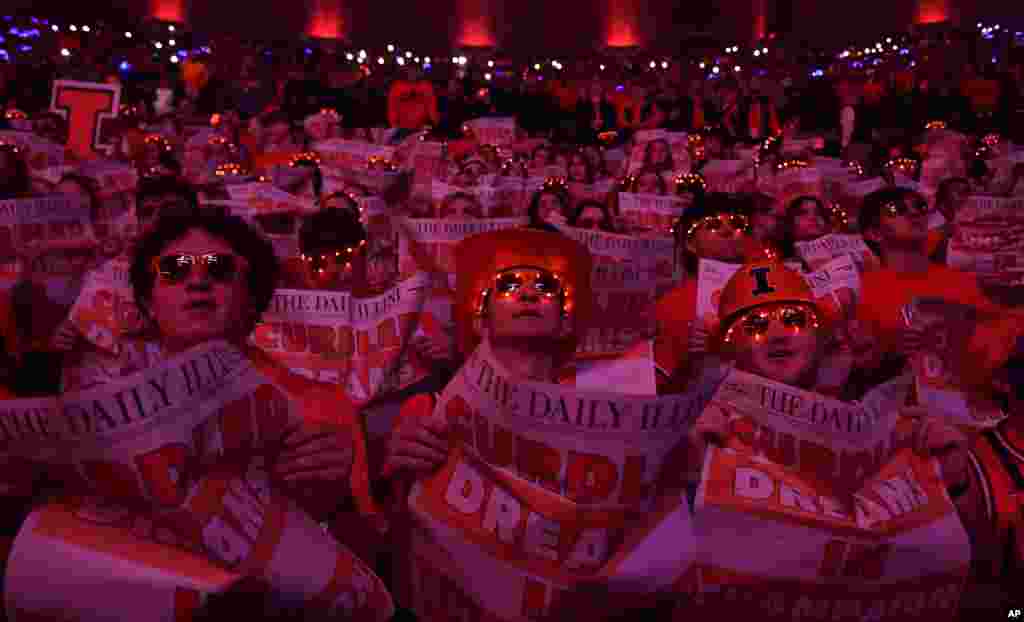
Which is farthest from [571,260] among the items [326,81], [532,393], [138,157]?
[326,81]

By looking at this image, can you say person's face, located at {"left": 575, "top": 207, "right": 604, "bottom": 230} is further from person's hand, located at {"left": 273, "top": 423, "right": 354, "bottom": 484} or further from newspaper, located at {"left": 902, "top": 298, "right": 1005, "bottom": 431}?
person's hand, located at {"left": 273, "top": 423, "right": 354, "bottom": 484}

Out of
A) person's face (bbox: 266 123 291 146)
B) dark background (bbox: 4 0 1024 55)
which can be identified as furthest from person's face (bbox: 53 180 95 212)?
dark background (bbox: 4 0 1024 55)

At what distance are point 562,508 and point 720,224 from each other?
3.09 meters

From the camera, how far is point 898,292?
14.8 feet

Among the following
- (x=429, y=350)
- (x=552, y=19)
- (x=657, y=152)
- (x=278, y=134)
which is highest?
(x=552, y=19)

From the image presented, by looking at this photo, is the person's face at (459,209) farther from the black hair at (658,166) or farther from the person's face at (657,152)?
the person's face at (657,152)

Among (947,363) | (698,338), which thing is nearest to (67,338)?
(698,338)

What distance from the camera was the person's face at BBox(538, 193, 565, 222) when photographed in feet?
22.6

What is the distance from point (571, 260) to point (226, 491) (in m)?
1.41

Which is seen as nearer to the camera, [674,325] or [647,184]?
[674,325]

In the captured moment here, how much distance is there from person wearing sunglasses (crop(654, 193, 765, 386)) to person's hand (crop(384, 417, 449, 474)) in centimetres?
199

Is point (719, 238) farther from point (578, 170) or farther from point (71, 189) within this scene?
point (578, 170)

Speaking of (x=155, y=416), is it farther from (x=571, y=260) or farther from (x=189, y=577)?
(x=571, y=260)

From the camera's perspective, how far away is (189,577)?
6.39 feet
